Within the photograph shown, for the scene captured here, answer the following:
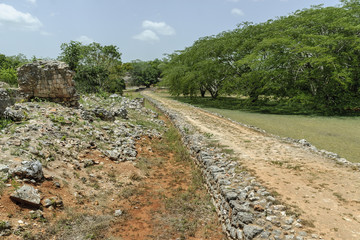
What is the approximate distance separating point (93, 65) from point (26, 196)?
29.5 metres

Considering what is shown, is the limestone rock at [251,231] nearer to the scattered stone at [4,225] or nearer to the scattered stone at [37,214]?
the scattered stone at [37,214]

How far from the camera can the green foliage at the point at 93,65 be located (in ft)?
91.4

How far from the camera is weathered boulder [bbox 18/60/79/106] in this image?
42.6 ft

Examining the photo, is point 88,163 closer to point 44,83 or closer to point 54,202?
point 54,202

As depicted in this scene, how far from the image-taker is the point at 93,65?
105 feet

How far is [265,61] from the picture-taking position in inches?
953

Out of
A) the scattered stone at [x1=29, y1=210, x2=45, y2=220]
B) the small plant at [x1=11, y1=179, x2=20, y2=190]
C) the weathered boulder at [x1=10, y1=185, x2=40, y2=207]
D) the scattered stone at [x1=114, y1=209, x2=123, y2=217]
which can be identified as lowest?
the scattered stone at [x1=114, y1=209, x2=123, y2=217]

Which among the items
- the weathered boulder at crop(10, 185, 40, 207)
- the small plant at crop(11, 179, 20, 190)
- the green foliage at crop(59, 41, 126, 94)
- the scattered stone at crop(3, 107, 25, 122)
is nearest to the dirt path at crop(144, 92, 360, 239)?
the weathered boulder at crop(10, 185, 40, 207)

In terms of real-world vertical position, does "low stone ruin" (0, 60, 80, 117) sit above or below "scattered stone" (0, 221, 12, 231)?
above

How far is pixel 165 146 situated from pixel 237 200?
8076mm

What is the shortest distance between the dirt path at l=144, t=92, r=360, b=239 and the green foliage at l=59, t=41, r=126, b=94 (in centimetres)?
2343

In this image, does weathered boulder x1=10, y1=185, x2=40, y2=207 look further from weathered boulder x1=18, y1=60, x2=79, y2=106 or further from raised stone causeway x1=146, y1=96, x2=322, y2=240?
weathered boulder x1=18, y1=60, x2=79, y2=106

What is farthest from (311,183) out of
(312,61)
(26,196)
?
(312,61)

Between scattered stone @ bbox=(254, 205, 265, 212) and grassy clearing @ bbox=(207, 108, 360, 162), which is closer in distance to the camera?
scattered stone @ bbox=(254, 205, 265, 212)
